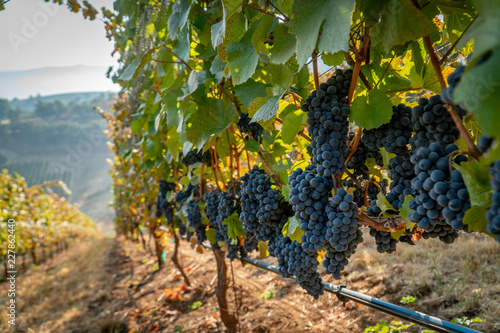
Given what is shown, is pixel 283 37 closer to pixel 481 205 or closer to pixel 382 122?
pixel 382 122

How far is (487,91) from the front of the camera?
13.9 inches


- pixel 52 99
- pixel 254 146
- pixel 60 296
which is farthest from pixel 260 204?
pixel 52 99

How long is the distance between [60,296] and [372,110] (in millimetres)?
6267

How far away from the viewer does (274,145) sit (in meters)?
1.37

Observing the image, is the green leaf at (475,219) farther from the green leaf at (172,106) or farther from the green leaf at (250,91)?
the green leaf at (172,106)

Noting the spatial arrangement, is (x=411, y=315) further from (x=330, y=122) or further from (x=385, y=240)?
(x=330, y=122)

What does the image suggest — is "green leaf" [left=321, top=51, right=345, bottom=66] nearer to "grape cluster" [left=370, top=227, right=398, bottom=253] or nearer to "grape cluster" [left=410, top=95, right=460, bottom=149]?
"grape cluster" [left=410, top=95, right=460, bottom=149]

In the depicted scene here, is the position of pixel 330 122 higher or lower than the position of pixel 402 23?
lower

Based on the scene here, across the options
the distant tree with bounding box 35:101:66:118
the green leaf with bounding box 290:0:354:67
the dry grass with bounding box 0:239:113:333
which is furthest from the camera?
the distant tree with bounding box 35:101:66:118

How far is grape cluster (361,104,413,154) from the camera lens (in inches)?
31.7

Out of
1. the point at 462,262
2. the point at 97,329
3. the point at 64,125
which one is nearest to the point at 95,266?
the point at 97,329

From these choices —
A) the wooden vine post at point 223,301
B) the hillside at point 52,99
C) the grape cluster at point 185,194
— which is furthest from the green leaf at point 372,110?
the hillside at point 52,99

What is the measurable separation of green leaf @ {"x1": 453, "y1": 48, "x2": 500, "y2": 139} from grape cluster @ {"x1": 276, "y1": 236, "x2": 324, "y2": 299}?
88cm

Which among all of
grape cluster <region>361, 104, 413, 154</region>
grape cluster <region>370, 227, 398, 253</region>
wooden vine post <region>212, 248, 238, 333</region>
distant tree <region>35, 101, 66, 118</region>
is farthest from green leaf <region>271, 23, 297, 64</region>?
distant tree <region>35, 101, 66, 118</region>
